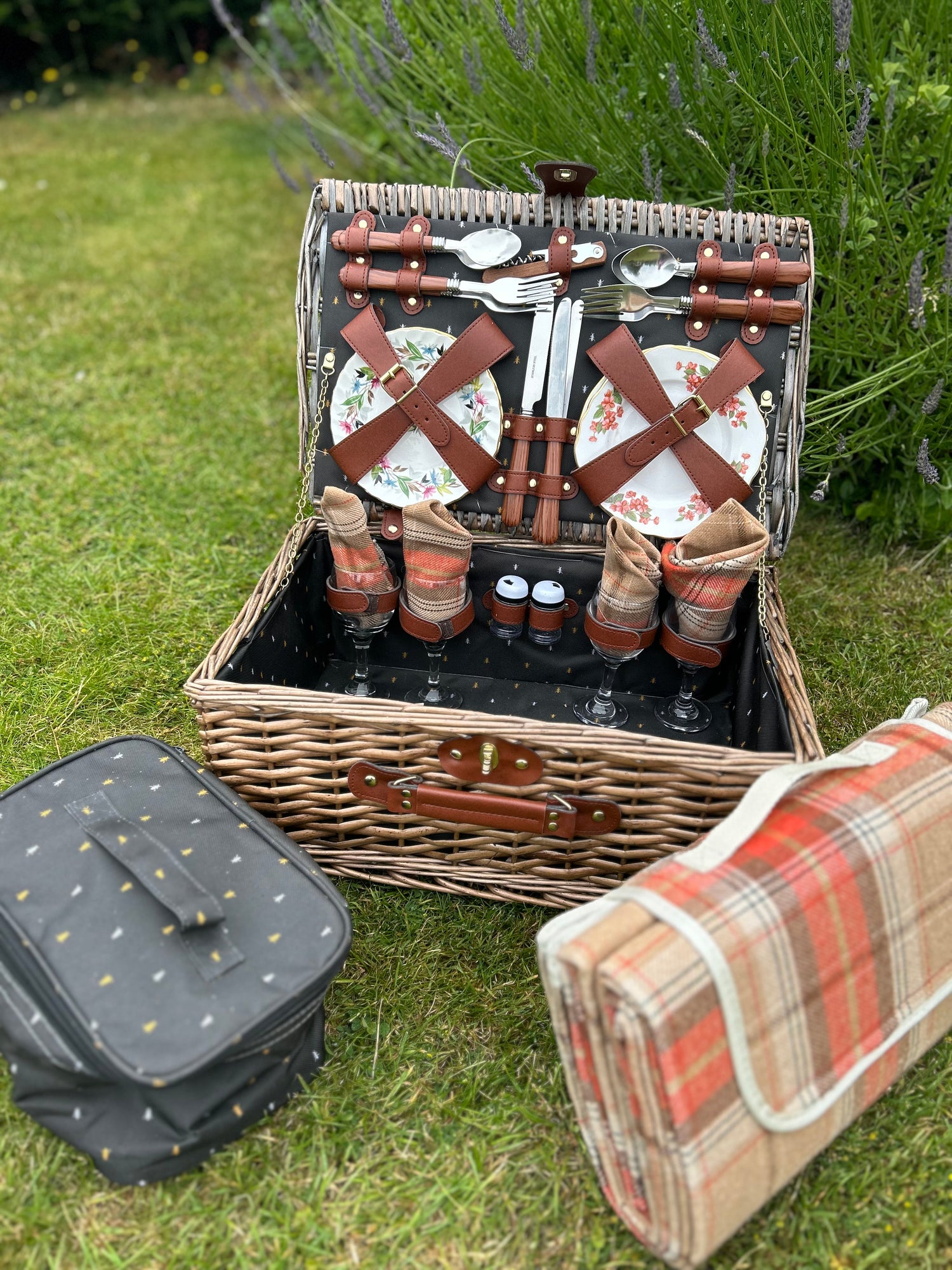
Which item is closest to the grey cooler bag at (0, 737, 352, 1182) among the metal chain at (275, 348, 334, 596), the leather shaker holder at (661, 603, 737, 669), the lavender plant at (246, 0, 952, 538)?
the metal chain at (275, 348, 334, 596)

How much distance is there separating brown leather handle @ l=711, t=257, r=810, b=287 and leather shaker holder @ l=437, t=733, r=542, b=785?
0.79 meters

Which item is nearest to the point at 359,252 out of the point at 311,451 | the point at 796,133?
the point at 311,451

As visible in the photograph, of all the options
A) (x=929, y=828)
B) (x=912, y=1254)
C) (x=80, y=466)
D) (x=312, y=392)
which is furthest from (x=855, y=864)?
(x=80, y=466)

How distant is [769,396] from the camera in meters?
1.43

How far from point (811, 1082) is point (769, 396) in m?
0.96

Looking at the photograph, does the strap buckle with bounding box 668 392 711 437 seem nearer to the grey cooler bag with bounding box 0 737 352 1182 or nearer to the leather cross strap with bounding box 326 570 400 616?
the leather cross strap with bounding box 326 570 400 616

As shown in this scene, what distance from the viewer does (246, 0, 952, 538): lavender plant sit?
1434 millimetres

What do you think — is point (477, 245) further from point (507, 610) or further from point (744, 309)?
point (507, 610)

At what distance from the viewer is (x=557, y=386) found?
147cm

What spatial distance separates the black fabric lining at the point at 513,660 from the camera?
147 centimetres

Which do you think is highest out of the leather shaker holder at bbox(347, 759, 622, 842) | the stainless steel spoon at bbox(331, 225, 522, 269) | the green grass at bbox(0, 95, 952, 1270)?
the stainless steel spoon at bbox(331, 225, 522, 269)

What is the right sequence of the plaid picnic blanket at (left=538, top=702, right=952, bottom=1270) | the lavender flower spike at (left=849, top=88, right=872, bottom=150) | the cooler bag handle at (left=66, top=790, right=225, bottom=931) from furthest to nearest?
1. the lavender flower spike at (left=849, top=88, right=872, bottom=150)
2. the cooler bag handle at (left=66, top=790, right=225, bottom=931)
3. the plaid picnic blanket at (left=538, top=702, right=952, bottom=1270)

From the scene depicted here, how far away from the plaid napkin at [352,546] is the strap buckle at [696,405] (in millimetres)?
498

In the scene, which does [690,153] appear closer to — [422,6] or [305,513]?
[422,6]
